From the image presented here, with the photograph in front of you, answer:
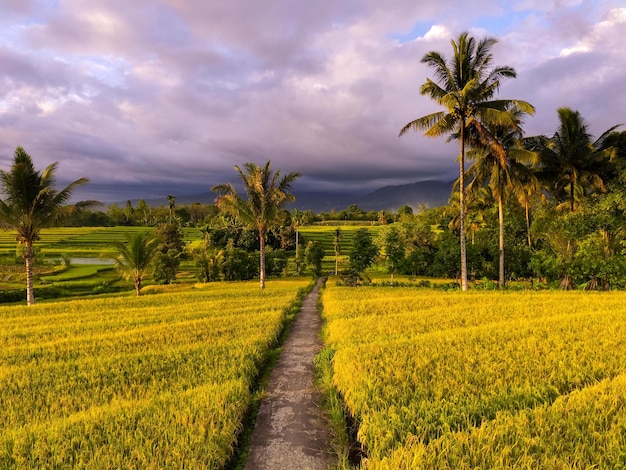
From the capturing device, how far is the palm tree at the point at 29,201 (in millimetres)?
18906

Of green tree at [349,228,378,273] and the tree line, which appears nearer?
the tree line

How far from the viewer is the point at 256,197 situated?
2527 centimetres

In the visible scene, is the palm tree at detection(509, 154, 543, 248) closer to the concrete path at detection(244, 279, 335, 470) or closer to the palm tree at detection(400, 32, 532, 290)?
the palm tree at detection(400, 32, 532, 290)

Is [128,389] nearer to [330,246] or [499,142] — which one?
[499,142]

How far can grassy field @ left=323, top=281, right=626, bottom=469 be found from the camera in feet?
13.2

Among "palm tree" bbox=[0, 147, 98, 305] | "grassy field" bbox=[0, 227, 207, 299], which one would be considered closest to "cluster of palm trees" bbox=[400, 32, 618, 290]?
"palm tree" bbox=[0, 147, 98, 305]

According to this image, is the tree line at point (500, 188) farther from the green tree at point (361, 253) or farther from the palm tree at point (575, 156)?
the green tree at point (361, 253)

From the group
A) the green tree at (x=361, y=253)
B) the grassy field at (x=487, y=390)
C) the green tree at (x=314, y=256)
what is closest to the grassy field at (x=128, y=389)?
the grassy field at (x=487, y=390)

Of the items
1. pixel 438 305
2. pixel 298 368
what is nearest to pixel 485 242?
pixel 438 305

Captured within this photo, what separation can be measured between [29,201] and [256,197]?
541 inches

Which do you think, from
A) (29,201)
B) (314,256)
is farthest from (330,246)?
(29,201)

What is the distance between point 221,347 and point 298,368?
7.21 feet

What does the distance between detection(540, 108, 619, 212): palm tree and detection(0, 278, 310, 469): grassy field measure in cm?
2418

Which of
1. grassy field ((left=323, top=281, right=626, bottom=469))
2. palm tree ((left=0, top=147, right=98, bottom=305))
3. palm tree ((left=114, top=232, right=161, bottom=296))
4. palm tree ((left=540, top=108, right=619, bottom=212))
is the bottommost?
grassy field ((left=323, top=281, right=626, bottom=469))
